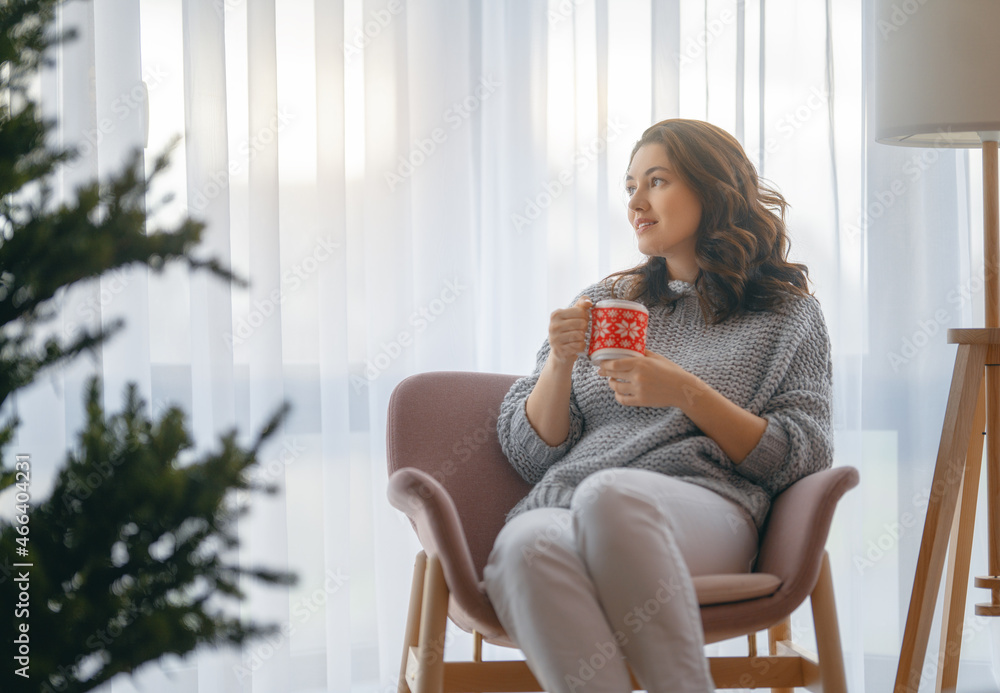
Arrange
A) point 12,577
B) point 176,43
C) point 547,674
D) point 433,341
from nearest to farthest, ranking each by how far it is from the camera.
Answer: point 12,577, point 547,674, point 176,43, point 433,341

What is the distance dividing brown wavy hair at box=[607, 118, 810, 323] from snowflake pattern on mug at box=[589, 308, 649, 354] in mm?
323

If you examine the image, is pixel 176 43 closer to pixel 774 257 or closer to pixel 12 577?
pixel 774 257

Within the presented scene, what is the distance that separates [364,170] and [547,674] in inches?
52.4

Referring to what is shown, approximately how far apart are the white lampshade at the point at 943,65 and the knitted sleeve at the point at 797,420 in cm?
51

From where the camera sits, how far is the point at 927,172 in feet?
7.08

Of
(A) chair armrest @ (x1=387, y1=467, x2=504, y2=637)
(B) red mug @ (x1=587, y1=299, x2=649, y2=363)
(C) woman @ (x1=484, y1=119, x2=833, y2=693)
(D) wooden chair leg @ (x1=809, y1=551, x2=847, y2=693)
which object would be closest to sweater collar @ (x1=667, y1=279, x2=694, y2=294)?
(C) woman @ (x1=484, y1=119, x2=833, y2=693)

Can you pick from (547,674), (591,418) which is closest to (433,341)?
(591,418)

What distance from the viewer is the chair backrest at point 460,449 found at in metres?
1.57

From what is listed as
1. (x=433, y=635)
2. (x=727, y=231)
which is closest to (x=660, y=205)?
(x=727, y=231)

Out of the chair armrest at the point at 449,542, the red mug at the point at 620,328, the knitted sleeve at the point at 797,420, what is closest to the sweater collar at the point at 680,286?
the knitted sleeve at the point at 797,420

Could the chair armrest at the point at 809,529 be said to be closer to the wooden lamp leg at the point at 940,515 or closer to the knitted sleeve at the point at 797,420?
the knitted sleeve at the point at 797,420

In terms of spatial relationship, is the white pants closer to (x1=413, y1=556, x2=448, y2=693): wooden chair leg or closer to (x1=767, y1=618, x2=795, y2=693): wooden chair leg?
(x1=413, y1=556, x2=448, y2=693): wooden chair leg

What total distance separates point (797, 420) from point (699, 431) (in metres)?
0.16

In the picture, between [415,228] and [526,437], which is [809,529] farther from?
[415,228]
